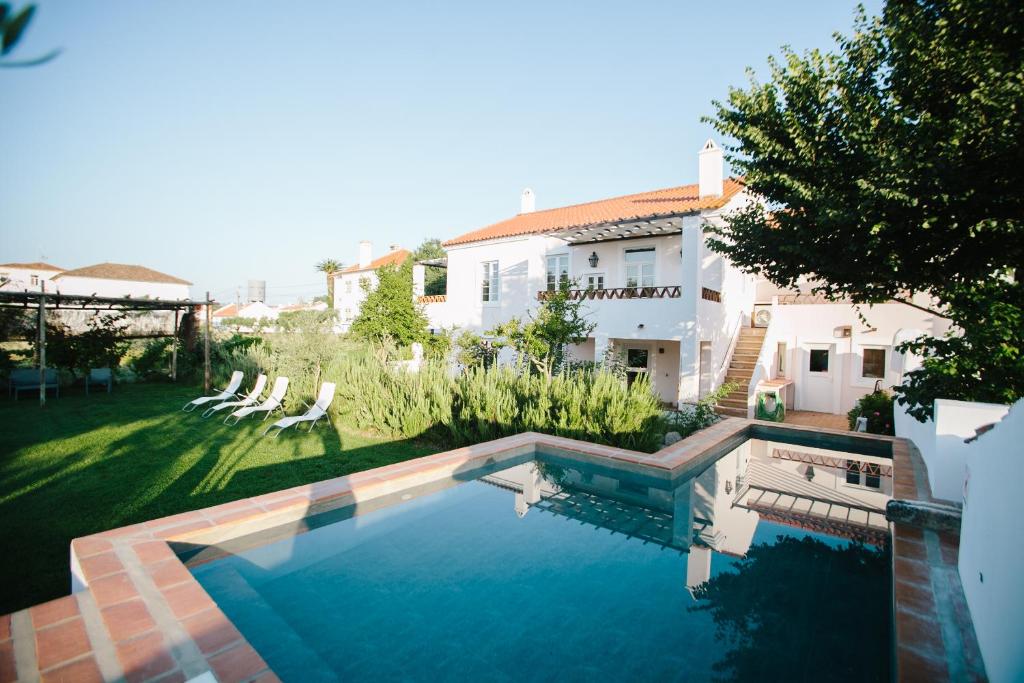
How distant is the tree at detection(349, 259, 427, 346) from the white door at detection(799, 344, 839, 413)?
1592cm

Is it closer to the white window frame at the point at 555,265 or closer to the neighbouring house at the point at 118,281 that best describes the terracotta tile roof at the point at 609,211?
the white window frame at the point at 555,265

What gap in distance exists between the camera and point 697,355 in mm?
15523

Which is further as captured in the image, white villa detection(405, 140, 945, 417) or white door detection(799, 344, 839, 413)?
white door detection(799, 344, 839, 413)

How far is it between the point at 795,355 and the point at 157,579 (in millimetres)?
21007

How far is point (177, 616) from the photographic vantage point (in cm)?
310

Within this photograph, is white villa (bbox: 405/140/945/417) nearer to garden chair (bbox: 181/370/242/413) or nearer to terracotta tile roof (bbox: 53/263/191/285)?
garden chair (bbox: 181/370/242/413)

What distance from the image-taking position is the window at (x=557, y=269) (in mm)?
20094

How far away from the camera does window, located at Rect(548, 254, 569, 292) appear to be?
20.1 metres

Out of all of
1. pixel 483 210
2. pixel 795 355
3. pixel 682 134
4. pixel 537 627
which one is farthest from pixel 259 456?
pixel 483 210

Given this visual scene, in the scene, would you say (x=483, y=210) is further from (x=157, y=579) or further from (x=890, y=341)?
(x=157, y=579)

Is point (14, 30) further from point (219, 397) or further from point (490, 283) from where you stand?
point (490, 283)

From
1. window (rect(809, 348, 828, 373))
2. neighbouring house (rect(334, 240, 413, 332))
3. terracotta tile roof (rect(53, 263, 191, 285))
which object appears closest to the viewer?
window (rect(809, 348, 828, 373))

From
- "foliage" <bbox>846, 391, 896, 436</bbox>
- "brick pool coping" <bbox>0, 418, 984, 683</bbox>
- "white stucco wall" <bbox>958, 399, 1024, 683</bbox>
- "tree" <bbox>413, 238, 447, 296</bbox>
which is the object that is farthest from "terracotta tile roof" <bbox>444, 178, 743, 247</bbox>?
"tree" <bbox>413, 238, 447, 296</bbox>

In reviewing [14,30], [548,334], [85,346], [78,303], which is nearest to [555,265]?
[548,334]
